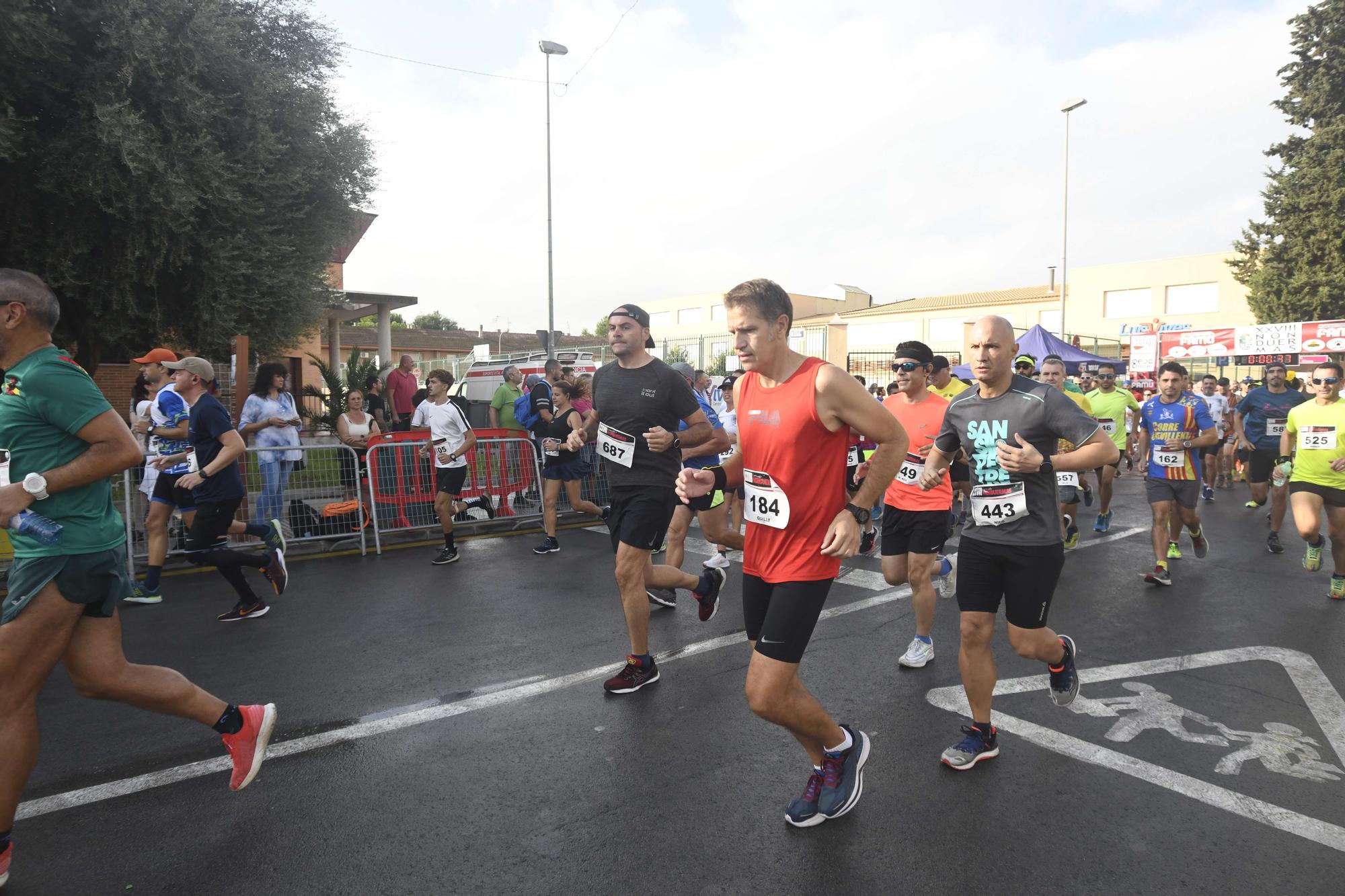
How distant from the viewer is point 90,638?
115 inches

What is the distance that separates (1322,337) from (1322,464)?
1974 cm

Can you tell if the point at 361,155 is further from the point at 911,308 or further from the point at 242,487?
the point at 911,308

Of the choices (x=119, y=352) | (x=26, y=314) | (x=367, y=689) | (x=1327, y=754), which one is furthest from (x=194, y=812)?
(x=119, y=352)

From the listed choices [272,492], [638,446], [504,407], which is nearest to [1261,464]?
[638,446]

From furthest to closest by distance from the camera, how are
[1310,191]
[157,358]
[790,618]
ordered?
1. [1310,191]
2. [157,358]
3. [790,618]

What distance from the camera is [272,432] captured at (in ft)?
28.0

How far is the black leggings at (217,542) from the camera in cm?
588

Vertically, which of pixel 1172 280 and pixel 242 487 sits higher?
pixel 1172 280

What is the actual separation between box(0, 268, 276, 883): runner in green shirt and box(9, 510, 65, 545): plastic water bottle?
0.02 meters

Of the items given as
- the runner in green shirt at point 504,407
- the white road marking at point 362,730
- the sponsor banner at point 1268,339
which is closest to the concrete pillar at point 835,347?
the sponsor banner at point 1268,339

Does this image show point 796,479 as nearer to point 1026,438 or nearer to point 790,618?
point 790,618

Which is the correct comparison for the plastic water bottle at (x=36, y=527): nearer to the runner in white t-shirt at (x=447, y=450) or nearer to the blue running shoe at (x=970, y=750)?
the blue running shoe at (x=970, y=750)

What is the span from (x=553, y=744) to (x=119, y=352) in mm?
14198

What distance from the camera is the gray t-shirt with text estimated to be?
3.57 meters
